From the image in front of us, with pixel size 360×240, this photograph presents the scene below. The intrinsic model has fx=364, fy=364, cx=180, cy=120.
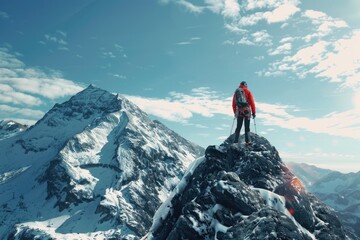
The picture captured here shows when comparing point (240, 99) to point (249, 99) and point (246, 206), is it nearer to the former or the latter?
point (249, 99)

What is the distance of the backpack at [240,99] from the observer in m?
30.5

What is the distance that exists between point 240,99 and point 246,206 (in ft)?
32.8

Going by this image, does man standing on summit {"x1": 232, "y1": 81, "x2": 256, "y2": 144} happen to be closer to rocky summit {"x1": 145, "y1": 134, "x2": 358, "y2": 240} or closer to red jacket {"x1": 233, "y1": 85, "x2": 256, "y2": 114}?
red jacket {"x1": 233, "y1": 85, "x2": 256, "y2": 114}

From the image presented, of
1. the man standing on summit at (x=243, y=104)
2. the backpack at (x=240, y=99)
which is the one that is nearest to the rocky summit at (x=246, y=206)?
the man standing on summit at (x=243, y=104)

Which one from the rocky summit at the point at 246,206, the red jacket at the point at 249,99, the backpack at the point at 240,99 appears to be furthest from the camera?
the red jacket at the point at 249,99

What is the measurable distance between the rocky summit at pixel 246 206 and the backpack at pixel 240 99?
13.5 feet

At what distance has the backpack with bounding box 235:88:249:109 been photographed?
100.0ft

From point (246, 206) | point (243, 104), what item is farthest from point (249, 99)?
point (246, 206)

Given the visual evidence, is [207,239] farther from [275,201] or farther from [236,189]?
[275,201]

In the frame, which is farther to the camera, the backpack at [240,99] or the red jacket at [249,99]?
the red jacket at [249,99]

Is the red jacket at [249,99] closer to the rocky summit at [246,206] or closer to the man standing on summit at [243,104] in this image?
the man standing on summit at [243,104]

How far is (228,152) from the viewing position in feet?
109

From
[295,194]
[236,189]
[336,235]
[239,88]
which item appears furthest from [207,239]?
[239,88]

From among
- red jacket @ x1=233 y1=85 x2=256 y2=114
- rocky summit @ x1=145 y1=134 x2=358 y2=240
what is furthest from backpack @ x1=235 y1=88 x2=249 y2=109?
rocky summit @ x1=145 y1=134 x2=358 y2=240
